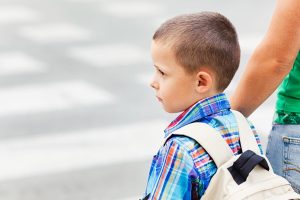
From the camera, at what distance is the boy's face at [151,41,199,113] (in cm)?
212

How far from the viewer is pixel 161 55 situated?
6.98ft

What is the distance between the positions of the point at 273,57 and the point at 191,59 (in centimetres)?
24

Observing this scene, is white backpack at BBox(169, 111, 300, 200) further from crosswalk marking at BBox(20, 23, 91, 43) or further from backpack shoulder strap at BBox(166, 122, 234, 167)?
crosswalk marking at BBox(20, 23, 91, 43)

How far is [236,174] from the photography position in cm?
197

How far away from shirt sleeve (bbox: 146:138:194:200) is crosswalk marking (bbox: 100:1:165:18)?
5953 millimetres

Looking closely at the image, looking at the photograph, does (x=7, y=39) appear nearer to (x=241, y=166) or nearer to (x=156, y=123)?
(x=156, y=123)

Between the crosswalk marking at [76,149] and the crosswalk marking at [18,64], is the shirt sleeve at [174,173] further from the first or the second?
the crosswalk marking at [18,64]

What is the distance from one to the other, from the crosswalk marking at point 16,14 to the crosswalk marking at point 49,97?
5.89 feet

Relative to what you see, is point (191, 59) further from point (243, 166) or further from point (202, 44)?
point (243, 166)

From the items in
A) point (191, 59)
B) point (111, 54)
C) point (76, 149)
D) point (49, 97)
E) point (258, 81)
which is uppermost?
point (111, 54)

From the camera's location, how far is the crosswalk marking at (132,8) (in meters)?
7.96

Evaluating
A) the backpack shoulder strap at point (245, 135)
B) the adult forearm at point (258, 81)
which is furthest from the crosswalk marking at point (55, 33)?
the backpack shoulder strap at point (245, 135)

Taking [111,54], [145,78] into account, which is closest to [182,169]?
[145,78]

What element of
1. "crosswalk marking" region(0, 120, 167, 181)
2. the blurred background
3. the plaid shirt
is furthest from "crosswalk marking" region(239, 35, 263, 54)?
the plaid shirt
